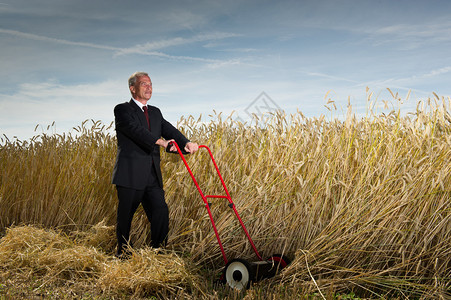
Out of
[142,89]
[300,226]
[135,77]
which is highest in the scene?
[135,77]

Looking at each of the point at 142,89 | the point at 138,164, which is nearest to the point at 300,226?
the point at 138,164

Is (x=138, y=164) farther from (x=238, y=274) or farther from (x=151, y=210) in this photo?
(x=238, y=274)

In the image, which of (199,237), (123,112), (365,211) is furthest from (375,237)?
(123,112)

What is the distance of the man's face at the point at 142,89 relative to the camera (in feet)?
12.3

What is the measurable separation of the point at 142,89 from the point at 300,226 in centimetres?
185

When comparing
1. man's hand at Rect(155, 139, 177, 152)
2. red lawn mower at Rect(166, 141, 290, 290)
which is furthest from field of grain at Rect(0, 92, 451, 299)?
man's hand at Rect(155, 139, 177, 152)

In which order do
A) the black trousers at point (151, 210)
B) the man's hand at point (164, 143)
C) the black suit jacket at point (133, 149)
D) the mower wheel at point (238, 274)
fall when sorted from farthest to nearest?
the black trousers at point (151, 210) < the black suit jacket at point (133, 149) < the man's hand at point (164, 143) < the mower wheel at point (238, 274)

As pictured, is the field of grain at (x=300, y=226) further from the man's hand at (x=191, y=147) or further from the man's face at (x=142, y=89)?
the man's face at (x=142, y=89)

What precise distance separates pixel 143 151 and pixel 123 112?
15.2 inches

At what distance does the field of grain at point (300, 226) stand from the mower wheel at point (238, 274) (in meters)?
0.10

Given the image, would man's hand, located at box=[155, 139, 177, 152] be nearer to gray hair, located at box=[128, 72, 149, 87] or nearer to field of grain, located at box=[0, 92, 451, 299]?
field of grain, located at box=[0, 92, 451, 299]

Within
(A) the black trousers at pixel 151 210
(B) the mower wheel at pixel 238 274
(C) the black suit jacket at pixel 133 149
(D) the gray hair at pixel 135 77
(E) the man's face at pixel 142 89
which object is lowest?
Result: (B) the mower wheel at pixel 238 274

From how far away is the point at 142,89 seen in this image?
3.75 m

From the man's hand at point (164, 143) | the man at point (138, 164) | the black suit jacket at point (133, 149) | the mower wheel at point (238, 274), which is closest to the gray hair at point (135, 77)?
the man at point (138, 164)
